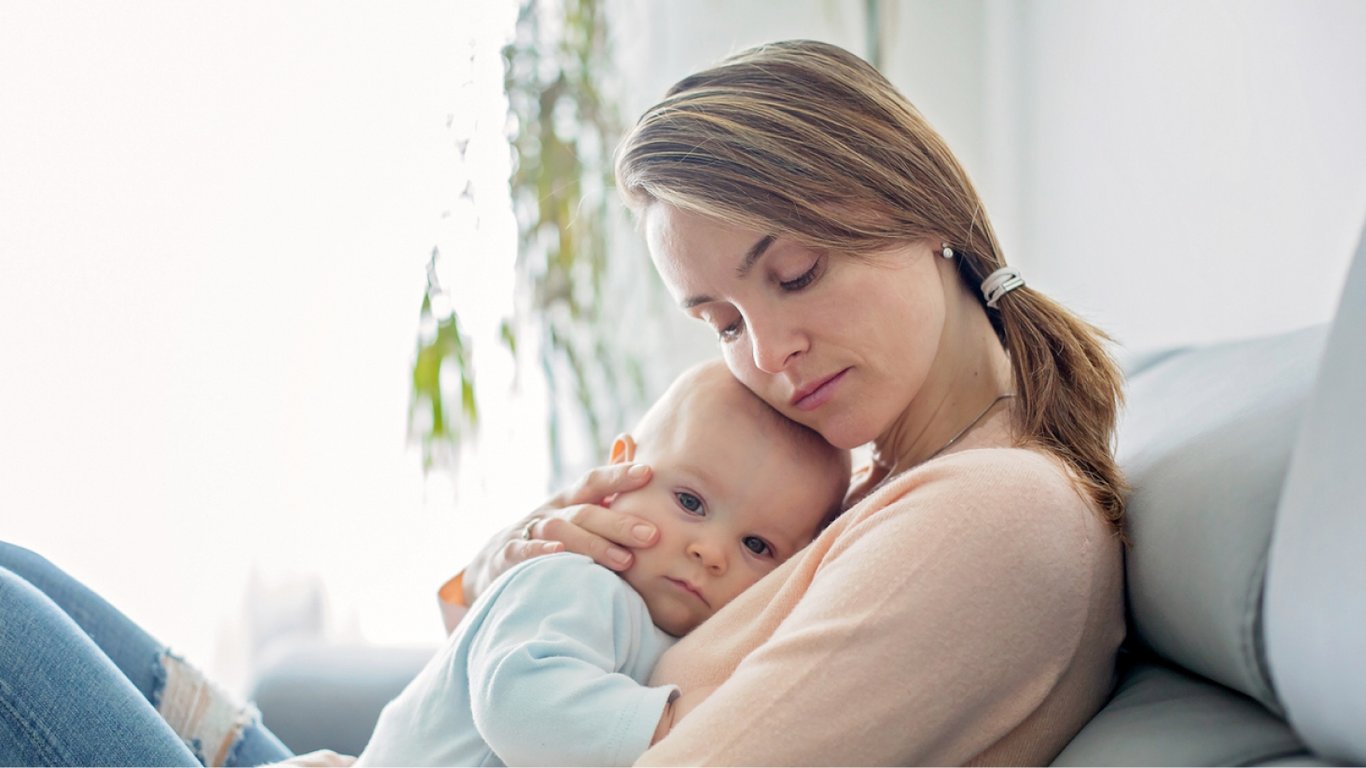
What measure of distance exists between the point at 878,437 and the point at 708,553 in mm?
293

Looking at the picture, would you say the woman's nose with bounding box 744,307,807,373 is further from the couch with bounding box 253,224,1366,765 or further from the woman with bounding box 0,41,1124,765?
the couch with bounding box 253,224,1366,765

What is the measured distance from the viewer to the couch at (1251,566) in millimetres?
693

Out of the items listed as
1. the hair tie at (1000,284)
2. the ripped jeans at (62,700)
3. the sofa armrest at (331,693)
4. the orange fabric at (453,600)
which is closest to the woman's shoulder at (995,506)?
the hair tie at (1000,284)

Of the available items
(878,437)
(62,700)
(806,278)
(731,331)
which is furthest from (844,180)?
(62,700)

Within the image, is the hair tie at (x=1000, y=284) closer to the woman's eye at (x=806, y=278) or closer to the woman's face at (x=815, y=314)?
the woman's face at (x=815, y=314)

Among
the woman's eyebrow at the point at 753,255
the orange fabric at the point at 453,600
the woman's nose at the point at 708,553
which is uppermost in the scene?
the woman's eyebrow at the point at 753,255

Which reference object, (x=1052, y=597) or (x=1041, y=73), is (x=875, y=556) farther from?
(x=1041, y=73)

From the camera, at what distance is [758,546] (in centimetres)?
125

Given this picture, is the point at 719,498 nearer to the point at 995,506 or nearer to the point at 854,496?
the point at 854,496

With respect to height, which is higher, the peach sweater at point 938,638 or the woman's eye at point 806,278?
the woman's eye at point 806,278

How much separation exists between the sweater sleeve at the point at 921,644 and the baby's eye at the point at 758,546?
32 centimetres

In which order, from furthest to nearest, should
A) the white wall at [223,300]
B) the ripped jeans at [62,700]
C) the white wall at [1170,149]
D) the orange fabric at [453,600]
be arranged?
the white wall at [223,300] < the white wall at [1170,149] < the orange fabric at [453,600] < the ripped jeans at [62,700]

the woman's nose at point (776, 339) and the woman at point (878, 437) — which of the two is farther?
the woman's nose at point (776, 339)

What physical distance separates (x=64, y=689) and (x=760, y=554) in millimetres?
Result: 746
